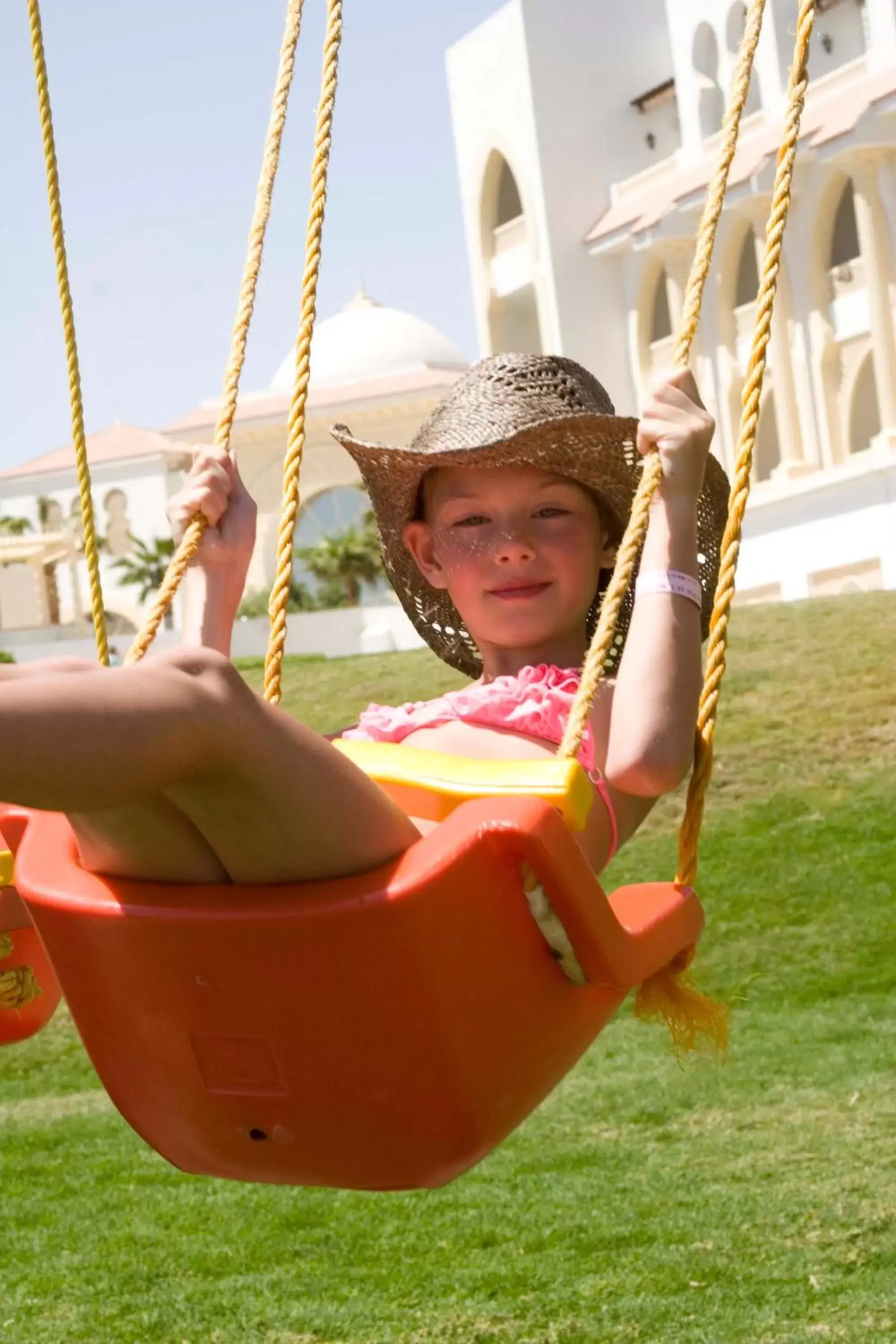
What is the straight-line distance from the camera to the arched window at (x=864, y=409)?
27016 millimetres

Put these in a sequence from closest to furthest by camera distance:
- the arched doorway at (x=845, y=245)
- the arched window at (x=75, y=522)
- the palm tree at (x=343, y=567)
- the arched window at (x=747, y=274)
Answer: the arched doorway at (x=845, y=245) < the arched window at (x=747, y=274) < the palm tree at (x=343, y=567) < the arched window at (x=75, y=522)

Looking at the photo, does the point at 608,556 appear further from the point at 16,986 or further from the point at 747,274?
the point at 747,274

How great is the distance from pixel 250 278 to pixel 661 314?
1117 inches

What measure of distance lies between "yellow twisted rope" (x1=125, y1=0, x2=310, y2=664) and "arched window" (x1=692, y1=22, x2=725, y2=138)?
88.5ft

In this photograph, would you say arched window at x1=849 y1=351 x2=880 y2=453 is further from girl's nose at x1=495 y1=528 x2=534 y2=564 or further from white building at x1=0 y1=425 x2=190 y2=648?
girl's nose at x1=495 y1=528 x2=534 y2=564

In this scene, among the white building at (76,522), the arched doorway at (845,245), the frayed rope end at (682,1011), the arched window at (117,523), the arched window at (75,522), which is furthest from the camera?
the arched window at (75,522)

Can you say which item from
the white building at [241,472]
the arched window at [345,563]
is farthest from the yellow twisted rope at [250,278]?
the white building at [241,472]

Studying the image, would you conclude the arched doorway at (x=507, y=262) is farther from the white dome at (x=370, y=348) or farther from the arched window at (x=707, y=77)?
the white dome at (x=370, y=348)

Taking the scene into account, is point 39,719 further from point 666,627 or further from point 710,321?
point 710,321

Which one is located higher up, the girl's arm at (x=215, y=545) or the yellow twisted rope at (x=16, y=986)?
the girl's arm at (x=215, y=545)

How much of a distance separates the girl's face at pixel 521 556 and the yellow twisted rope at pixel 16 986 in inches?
25.7

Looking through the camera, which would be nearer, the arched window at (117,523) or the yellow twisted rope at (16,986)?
the yellow twisted rope at (16,986)

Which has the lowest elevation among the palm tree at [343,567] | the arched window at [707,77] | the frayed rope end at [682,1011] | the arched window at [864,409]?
the palm tree at [343,567]

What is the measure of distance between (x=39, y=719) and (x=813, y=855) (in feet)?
33.2
